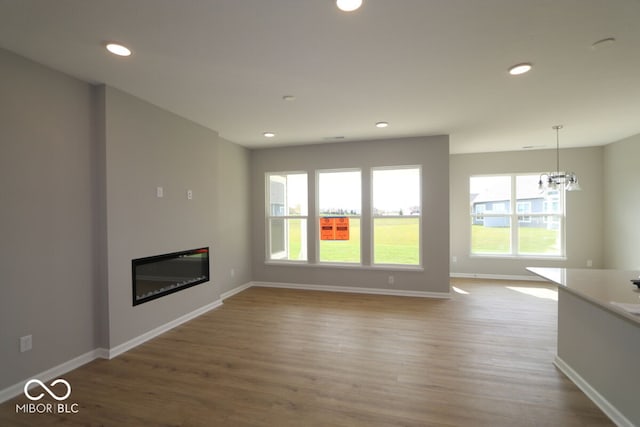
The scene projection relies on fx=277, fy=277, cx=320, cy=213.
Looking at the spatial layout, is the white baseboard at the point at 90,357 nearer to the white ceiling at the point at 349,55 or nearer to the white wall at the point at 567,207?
the white ceiling at the point at 349,55

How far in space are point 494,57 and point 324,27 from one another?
1.42m

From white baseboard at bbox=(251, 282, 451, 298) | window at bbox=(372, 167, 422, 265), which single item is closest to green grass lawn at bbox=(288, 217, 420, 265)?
window at bbox=(372, 167, 422, 265)

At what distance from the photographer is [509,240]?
604 centimetres

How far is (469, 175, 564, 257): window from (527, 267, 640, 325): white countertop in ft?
11.9

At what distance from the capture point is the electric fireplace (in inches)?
120

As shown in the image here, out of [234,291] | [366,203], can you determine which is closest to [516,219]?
[366,203]

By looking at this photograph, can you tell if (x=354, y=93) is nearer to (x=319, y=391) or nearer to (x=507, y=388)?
(x=319, y=391)

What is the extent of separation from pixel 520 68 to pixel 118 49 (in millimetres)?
3267

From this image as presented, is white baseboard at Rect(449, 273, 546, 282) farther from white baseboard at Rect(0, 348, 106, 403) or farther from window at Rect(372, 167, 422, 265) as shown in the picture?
white baseboard at Rect(0, 348, 106, 403)

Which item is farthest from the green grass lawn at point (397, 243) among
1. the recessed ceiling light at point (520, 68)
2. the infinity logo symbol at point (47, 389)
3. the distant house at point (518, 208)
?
the infinity logo symbol at point (47, 389)

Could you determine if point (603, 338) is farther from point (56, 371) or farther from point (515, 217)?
point (515, 217)

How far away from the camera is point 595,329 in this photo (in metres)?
2.11

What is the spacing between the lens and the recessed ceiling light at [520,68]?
2.33 meters

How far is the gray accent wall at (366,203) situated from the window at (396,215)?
16 cm
